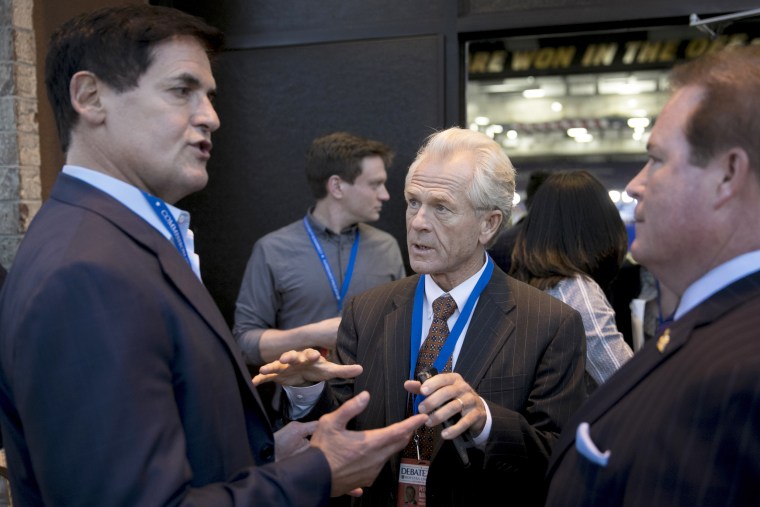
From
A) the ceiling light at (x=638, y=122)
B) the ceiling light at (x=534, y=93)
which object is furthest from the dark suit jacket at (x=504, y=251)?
the ceiling light at (x=638, y=122)

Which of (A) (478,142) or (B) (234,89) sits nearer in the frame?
(A) (478,142)

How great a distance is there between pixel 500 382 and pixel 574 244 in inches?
39.2

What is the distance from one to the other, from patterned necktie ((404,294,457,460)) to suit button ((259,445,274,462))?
57 centimetres

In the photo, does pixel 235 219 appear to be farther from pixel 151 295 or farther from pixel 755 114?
pixel 755 114

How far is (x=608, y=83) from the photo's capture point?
A: 24.2ft

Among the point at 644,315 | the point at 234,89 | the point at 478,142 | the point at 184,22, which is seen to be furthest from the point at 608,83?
the point at 184,22

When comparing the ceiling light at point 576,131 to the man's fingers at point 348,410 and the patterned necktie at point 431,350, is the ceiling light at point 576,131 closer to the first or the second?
the patterned necktie at point 431,350

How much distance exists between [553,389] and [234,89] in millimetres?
2915

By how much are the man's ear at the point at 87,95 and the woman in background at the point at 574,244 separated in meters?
1.68

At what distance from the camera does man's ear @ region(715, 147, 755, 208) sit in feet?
3.41

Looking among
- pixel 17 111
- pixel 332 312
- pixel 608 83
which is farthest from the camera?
pixel 608 83

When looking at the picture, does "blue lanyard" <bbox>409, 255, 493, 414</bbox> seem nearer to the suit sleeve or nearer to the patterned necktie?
the patterned necktie

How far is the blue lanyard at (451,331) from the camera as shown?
186 cm

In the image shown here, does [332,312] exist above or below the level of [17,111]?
below
